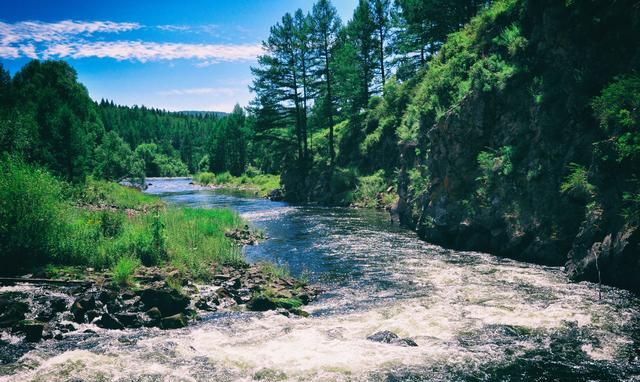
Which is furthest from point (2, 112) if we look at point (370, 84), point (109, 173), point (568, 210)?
point (568, 210)

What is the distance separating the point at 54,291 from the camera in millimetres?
14875

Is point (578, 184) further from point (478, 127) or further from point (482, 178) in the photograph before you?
point (478, 127)

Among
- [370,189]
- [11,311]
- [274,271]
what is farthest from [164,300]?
[370,189]

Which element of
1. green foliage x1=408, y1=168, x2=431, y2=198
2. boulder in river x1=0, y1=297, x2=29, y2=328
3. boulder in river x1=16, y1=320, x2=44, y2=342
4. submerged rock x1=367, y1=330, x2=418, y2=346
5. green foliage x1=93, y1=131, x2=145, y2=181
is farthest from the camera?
green foliage x1=93, y1=131, x2=145, y2=181

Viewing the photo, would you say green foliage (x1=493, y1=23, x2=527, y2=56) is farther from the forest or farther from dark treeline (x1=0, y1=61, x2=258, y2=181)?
dark treeline (x1=0, y1=61, x2=258, y2=181)

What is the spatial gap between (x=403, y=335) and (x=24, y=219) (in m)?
14.7

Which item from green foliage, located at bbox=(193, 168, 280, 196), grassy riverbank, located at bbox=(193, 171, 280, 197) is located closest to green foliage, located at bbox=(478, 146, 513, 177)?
grassy riverbank, located at bbox=(193, 171, 280, 197)

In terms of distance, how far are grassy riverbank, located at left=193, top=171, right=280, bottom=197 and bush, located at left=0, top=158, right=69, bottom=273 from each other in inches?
1679

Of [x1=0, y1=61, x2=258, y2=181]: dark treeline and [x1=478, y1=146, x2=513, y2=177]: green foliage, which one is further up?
[x1=0, y1=61, x2=258, y2=181]: dark treeline

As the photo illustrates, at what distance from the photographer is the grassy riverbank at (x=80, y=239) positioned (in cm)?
1691

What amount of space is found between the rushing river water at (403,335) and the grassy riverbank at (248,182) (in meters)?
46.4

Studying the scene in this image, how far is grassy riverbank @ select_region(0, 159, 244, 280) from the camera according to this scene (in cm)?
1691

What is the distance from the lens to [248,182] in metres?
81.8

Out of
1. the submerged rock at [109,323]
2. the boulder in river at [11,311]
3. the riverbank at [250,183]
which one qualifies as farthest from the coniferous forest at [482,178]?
the riverbank at [250,183]
